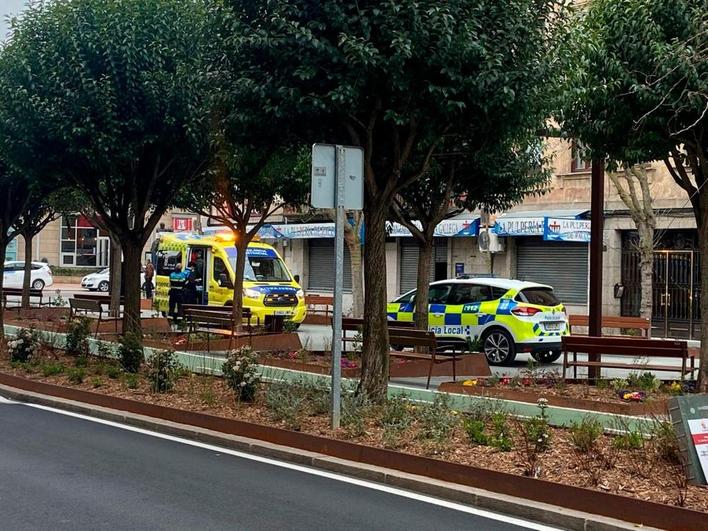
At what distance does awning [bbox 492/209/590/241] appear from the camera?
2673 centimetres

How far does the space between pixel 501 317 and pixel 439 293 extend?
6.08 feet

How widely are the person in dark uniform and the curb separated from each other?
14287 millimetres

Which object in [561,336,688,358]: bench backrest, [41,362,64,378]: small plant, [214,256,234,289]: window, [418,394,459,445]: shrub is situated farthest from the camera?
[214,256,234,289]: window

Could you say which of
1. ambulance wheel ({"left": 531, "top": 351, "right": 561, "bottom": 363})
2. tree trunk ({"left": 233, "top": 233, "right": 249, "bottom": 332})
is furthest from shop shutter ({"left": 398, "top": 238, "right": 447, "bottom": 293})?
ambulance wheel ({"left": 531, "top": 351, "right": 561, "bottom": 363})

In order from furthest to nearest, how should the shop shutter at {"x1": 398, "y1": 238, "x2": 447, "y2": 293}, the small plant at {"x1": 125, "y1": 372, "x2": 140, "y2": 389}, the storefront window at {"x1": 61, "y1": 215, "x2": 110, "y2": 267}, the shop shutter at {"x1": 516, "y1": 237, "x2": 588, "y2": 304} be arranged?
1. the storefront window at {"x1": 61, "y1": 215, "x2": 110, "y2": 267}
2. the shop shutter at {"x1": 398, "y1": 238, "x2": 447, "y2": 293}
3. the shop shutter at {"x1": 516, "y1": 237, "x2": 588, "y2": 304}
4. the small plant at {"x1": 125, "y1": 372, "x2": 140, "y2": 389}

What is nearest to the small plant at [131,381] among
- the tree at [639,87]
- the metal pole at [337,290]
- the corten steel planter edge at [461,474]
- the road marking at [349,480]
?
the corten steel planter edge at [461,474]

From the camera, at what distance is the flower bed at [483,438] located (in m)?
7.20

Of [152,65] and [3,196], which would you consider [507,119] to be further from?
[3,196]

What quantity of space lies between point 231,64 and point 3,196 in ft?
44.6

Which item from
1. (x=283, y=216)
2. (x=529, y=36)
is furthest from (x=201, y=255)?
(x=529, y=36)

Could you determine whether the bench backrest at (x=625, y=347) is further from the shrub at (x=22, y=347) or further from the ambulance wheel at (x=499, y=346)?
the shrub at (x=22, y=347)

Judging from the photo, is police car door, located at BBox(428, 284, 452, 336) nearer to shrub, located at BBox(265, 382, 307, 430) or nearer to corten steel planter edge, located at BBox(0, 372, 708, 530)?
shrub, located at BBox(265, 382, 307, 430)

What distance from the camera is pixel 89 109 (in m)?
14.4

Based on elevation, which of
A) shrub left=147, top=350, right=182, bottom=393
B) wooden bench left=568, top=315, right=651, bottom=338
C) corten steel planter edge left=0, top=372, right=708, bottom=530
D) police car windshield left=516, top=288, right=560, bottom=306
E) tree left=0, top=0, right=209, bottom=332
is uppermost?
tree left=0, top=0, right=209, bottom=332
